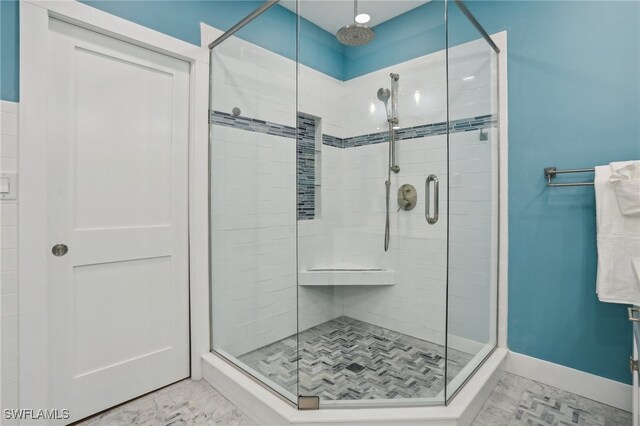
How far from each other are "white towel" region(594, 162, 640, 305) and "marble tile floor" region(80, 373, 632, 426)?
2.03 feet

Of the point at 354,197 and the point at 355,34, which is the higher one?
the point at 355,34

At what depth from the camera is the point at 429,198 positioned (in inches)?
78.7

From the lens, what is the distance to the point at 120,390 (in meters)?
1.76

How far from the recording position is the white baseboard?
175 centimetres

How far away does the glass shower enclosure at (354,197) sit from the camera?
1844 mm

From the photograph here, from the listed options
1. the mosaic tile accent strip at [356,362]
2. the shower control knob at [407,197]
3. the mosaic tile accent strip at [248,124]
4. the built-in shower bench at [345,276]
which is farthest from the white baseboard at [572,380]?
the mosaic tile accent strip at [248,124]

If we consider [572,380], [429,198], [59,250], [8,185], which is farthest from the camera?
[429,198]

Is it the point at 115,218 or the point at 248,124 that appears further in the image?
the point at 248,124

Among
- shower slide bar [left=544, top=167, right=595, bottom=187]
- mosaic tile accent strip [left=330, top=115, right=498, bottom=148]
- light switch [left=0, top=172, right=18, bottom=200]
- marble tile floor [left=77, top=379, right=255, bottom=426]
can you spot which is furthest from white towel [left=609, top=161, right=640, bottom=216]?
light switch [left=0, top=172, right=18, bottom=200]

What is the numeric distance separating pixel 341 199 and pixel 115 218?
129 cm

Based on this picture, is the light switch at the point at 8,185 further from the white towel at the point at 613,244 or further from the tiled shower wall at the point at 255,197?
the white towel at the point at 613,244

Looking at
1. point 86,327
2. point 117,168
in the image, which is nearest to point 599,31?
point 117,168

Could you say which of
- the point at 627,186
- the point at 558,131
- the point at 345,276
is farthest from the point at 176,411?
the point at 558,131

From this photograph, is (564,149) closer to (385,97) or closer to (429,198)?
(429,198)
